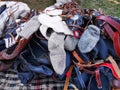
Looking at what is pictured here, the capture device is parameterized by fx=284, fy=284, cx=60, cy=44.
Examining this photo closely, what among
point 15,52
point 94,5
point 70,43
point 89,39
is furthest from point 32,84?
point 94,5

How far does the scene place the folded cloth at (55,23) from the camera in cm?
219

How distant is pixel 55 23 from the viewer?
2.27 meters

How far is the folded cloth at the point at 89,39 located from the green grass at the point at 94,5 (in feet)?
7.37

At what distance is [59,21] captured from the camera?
229cm

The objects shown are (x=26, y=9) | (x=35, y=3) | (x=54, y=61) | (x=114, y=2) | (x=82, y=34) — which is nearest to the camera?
(x=54, y=61)

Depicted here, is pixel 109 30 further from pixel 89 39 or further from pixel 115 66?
pixel 115 66

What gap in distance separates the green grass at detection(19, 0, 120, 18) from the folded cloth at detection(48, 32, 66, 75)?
2312 millimetres

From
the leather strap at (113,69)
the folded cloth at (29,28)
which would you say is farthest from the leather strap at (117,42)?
the folded cloth at (29,28)

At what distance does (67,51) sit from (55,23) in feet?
0.84

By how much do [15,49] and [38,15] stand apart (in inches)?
15.0

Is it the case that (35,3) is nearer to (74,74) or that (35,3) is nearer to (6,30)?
(6,30)

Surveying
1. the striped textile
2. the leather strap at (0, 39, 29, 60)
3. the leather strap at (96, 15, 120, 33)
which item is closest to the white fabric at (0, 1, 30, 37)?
the leather strap at (0, 39, 29, 60)

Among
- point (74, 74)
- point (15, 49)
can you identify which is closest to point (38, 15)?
point (15, 49)

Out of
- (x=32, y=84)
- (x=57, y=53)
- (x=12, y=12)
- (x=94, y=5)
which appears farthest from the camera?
(x=94, y=5)
